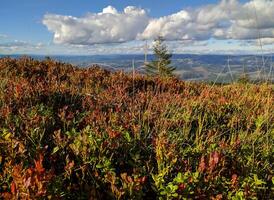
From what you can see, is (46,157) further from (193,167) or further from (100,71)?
(100,71)

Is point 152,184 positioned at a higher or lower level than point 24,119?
lower

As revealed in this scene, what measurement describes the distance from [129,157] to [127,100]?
101 inches

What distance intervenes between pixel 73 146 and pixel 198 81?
846 centimetres

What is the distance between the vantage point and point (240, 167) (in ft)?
14.3

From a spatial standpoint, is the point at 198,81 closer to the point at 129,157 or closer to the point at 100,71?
the point at 100,71

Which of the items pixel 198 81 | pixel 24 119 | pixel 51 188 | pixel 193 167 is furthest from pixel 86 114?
pixel 198 81

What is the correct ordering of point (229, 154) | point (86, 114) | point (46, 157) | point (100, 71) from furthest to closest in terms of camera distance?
point (100, 71) < point (86, 114) < point (229, 154) < point (46, 157)

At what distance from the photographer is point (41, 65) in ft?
34.8

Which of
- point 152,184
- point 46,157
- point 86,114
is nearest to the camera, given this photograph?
point 152,184

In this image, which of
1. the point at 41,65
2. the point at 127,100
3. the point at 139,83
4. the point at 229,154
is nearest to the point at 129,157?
the point at 229,154

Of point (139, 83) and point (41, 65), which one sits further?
point (41, 65)

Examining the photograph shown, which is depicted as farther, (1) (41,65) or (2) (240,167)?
(1) (41,65)

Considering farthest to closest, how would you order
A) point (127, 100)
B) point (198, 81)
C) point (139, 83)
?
point (198, 81), point (139, 83), point (127, 100)

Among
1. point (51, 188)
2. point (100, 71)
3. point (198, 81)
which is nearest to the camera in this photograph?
point (51, 188)
